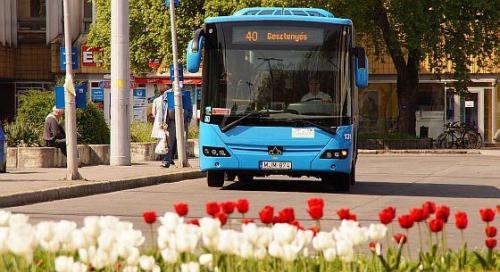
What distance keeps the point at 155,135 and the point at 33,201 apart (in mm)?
12119

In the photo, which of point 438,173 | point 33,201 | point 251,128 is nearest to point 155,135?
point 438,173

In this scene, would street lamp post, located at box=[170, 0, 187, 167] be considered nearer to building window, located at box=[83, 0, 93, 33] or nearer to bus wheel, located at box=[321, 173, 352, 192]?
bus wheel, located at box=[321, 173, 352, 192]

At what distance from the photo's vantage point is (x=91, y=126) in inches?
Answer: 1284

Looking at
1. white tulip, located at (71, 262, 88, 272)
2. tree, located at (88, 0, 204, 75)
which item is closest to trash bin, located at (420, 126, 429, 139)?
tree, located at (88, 0, 204, 75)

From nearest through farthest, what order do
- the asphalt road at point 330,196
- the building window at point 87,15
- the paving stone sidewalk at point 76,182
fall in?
the asphalt road at point 330,196 < the paving stone sidewalk at point 76,182 < the building window at point 87,15

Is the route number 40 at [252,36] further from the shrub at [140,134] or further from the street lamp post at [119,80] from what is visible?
the shrub at [140,134]

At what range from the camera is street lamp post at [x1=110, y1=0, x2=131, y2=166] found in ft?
96.3

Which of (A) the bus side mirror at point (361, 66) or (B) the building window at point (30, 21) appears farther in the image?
(B) the building window at point (30, 21)

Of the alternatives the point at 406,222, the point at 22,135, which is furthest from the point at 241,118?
the point at 406,222

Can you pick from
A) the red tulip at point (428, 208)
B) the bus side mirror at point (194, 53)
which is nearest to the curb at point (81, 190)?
the bus side mirror at point (194, 53)

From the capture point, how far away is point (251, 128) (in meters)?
23.1

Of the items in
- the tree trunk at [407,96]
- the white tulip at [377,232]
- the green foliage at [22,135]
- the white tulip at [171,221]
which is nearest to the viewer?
the white tulip at [171,221]

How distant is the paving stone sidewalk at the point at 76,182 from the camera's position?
1987 cm

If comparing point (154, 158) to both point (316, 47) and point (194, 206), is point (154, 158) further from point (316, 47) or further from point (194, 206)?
point (194, 206)
